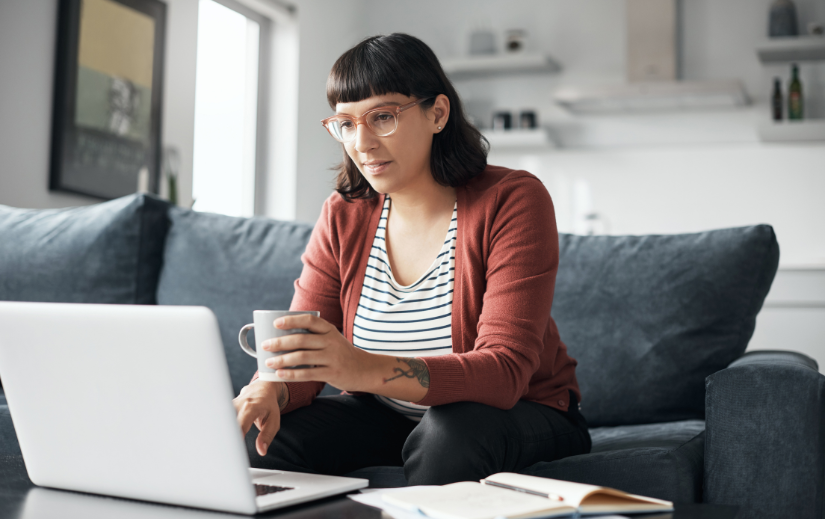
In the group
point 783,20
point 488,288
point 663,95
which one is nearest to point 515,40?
point 663,95

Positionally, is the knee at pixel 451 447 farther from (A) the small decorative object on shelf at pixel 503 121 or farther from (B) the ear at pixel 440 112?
(A) the small decorative object on shelf at pixel 503 121

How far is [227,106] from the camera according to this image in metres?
4.38

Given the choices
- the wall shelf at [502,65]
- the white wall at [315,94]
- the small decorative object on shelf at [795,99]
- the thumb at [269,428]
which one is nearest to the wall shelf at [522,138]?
the wall shelf at [502,65]

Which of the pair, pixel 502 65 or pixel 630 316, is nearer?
pixel 630 316

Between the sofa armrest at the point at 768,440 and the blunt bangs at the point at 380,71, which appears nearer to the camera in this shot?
the sofa armrest at the point at 768,440

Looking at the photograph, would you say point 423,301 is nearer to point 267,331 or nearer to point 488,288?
point 488,288

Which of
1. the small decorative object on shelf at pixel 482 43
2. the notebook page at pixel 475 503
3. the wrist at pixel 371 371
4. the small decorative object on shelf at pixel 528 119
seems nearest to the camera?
the notebook page at pixel 475 503

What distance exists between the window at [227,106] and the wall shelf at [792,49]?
281 centimetres

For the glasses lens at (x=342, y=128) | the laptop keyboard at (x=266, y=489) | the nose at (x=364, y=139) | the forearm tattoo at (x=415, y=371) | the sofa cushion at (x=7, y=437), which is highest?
the glasses lens at (x=342, y=128)

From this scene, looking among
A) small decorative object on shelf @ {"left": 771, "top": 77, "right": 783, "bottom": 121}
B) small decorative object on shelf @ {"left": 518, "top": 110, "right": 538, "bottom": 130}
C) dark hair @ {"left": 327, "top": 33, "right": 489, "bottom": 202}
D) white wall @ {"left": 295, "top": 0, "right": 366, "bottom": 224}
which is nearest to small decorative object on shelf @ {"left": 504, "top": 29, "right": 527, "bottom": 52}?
small decorative object on shelf @ {"left": 518, "top": 110, "right": 538, "bottom": 130}

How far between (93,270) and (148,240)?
15 centimetres

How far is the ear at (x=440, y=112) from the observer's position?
1.47 m

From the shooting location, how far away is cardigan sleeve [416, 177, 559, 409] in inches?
46.1

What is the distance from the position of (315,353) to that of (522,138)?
396cm
